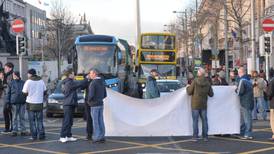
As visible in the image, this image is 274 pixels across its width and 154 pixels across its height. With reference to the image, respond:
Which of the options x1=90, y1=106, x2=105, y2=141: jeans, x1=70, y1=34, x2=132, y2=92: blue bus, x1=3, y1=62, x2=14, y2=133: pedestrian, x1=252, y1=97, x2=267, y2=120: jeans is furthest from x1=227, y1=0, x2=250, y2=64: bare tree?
x1=90, y1=106, x2=105, y2=141: jeans

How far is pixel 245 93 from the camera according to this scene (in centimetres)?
1386

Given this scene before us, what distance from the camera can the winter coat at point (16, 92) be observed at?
567 inches

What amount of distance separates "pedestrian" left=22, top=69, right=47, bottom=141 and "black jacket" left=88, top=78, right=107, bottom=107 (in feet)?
4.84

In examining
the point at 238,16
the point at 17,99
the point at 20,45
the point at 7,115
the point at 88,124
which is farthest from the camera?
the point at 238,16

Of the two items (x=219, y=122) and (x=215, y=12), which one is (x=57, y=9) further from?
(x=219, y=122)

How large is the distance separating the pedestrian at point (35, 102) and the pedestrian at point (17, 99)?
60cm

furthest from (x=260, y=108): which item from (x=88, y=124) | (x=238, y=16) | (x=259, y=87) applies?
(x=238, y=16)

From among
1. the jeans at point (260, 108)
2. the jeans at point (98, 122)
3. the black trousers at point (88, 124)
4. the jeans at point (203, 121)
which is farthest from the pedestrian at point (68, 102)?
the jeans at point (260, 108)

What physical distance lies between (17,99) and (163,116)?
12.8 feet

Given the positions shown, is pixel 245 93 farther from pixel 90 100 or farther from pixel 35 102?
pixel 35 102

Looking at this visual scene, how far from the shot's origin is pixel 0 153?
1177 cm

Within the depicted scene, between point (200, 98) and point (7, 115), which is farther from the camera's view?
point (7, 115)

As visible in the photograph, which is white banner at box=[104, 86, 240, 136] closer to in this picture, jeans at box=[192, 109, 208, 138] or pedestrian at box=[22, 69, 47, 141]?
jeans at box=[192, 109, 208, 138]

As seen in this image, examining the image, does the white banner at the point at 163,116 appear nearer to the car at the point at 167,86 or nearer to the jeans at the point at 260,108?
the jeans at the point at 260,108
